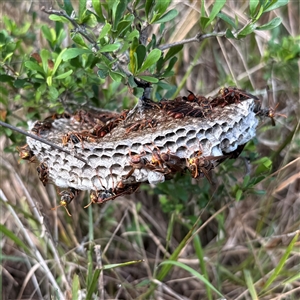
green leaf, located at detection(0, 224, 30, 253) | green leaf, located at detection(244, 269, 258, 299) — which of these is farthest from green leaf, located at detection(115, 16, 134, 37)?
green leaf, located at detection(244, 269, 258, 299)

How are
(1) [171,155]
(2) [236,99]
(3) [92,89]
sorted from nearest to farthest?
(1) [171,155] < (2) [236,99] < (3) [92,89]

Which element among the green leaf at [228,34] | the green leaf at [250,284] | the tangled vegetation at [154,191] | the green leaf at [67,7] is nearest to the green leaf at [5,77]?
the tangled vegetation at [154,191]

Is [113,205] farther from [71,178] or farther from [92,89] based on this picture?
[71,178]

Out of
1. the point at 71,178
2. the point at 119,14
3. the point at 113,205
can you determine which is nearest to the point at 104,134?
the point at 71,178

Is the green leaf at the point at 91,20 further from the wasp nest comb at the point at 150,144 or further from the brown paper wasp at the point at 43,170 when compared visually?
the brown paper wasp at the point at 43,170

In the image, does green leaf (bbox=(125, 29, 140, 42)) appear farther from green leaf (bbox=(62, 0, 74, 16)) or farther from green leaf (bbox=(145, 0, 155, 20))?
green leaf (bbox=(62, 0, 74, 16))

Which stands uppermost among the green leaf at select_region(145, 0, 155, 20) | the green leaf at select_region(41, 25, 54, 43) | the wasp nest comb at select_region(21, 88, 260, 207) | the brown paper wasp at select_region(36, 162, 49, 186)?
the green leaf at select_region(145, 0, 155, 20)

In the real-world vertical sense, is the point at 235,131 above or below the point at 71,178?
above
